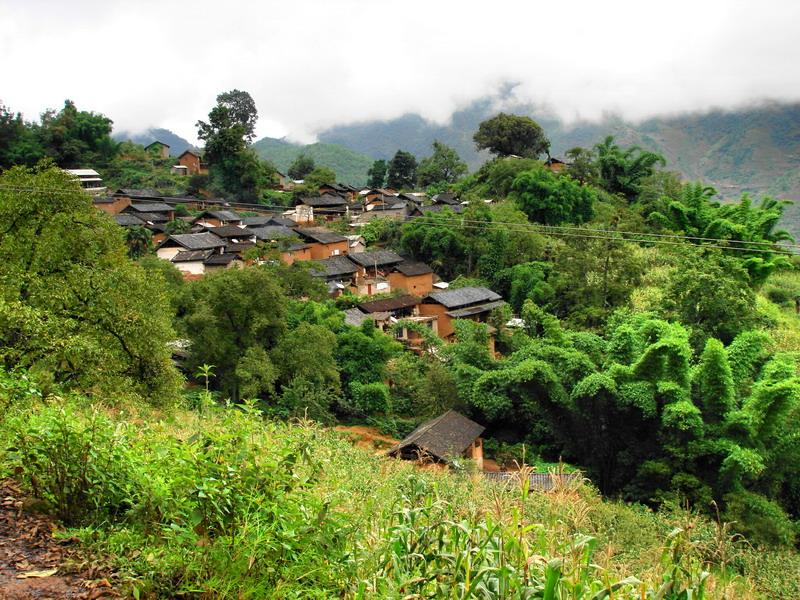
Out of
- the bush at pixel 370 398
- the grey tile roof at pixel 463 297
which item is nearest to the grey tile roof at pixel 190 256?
the grey tile roof at pixel 463 297

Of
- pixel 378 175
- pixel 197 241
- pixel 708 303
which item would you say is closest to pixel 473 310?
pixel 708 303

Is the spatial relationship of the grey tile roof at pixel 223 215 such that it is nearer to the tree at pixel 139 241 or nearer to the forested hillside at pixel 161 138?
the tree at pixel 139 241

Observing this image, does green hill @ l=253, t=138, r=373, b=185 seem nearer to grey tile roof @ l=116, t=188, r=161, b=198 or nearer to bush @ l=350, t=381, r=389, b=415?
grey tile roof @ l=116, t=188, r=161, b=198

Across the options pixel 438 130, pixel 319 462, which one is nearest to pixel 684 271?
pixel 319 462

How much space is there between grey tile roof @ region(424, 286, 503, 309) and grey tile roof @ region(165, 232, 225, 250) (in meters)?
12.1

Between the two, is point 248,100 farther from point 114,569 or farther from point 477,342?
point 114,569

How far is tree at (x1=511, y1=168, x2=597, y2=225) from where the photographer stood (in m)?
34.2

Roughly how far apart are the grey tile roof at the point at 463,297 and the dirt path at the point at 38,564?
949 inches

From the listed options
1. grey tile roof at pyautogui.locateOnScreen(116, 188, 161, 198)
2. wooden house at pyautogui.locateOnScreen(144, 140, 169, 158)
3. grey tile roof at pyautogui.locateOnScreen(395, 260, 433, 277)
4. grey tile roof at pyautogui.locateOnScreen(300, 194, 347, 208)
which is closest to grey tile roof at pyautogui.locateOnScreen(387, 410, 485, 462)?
grey tile roof at pyautogui.locateOnScreen(395, 260, 433, 277)

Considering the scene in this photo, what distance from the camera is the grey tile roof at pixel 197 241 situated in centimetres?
3189

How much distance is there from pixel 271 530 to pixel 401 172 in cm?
5405

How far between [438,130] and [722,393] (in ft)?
302

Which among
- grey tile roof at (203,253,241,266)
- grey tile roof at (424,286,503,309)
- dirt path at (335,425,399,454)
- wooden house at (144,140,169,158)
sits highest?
wooden house at (144,140,169,158)

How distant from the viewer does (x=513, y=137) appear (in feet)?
159
